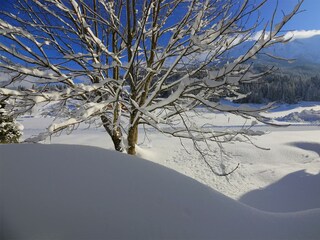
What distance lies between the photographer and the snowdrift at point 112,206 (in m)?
1.20

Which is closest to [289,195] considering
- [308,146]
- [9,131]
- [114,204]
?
[308,146]

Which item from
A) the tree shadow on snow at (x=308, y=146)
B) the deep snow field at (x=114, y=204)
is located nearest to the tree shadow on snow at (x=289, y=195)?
the tree shadow on snow at (x=308, y=146)

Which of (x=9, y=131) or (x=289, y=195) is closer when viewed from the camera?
(x=289, y=195)

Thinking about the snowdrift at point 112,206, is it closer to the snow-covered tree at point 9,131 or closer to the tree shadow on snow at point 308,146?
the snow-covered tree at point 9,131

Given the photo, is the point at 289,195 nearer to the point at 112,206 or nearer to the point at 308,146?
the point at 308,146

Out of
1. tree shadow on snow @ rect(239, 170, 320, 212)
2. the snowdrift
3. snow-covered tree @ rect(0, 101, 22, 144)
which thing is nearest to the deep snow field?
the snowdrift

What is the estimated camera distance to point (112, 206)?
1.30 m

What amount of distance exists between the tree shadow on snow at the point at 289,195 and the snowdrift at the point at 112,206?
427 cm

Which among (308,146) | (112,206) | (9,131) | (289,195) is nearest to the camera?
(112,206)

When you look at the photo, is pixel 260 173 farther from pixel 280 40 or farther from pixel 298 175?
pixel 280 40

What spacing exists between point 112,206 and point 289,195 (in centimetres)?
593

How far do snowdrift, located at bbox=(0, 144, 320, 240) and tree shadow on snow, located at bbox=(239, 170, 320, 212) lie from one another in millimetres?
4274

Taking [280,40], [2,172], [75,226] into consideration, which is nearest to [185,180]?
[75,226]

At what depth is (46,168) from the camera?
4.95ft
